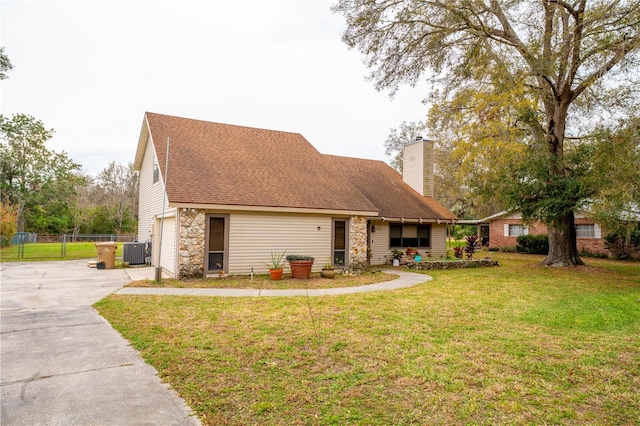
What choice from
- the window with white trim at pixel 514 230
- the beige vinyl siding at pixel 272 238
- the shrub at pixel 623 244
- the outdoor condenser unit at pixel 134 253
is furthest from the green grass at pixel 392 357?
the window with white trim at pixel 514 230

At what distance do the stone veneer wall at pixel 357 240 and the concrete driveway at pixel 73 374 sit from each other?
8945mm

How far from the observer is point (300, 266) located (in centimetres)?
1194

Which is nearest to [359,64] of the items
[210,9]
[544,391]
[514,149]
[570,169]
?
[210,9]

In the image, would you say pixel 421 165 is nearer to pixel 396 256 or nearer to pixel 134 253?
pixel 396 256

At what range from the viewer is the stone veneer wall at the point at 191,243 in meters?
11.2

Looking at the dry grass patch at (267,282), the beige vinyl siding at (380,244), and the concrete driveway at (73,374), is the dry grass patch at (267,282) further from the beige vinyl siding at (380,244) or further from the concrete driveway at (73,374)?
the beige vinyl siding at (380,244)

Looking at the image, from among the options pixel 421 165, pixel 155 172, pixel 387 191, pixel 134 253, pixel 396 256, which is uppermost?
pixel 421 165

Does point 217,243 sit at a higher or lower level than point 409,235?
lower

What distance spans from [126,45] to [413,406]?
15062 mm

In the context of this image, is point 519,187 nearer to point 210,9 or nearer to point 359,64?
point 359,64

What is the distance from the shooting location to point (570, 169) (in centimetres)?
1431

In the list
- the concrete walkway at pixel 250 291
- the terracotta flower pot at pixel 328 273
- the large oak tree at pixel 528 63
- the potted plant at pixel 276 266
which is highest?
the large oak tree at pixel 528 63

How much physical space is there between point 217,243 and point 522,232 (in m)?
22.5

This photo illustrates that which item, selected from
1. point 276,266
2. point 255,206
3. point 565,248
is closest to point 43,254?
point 255,206
